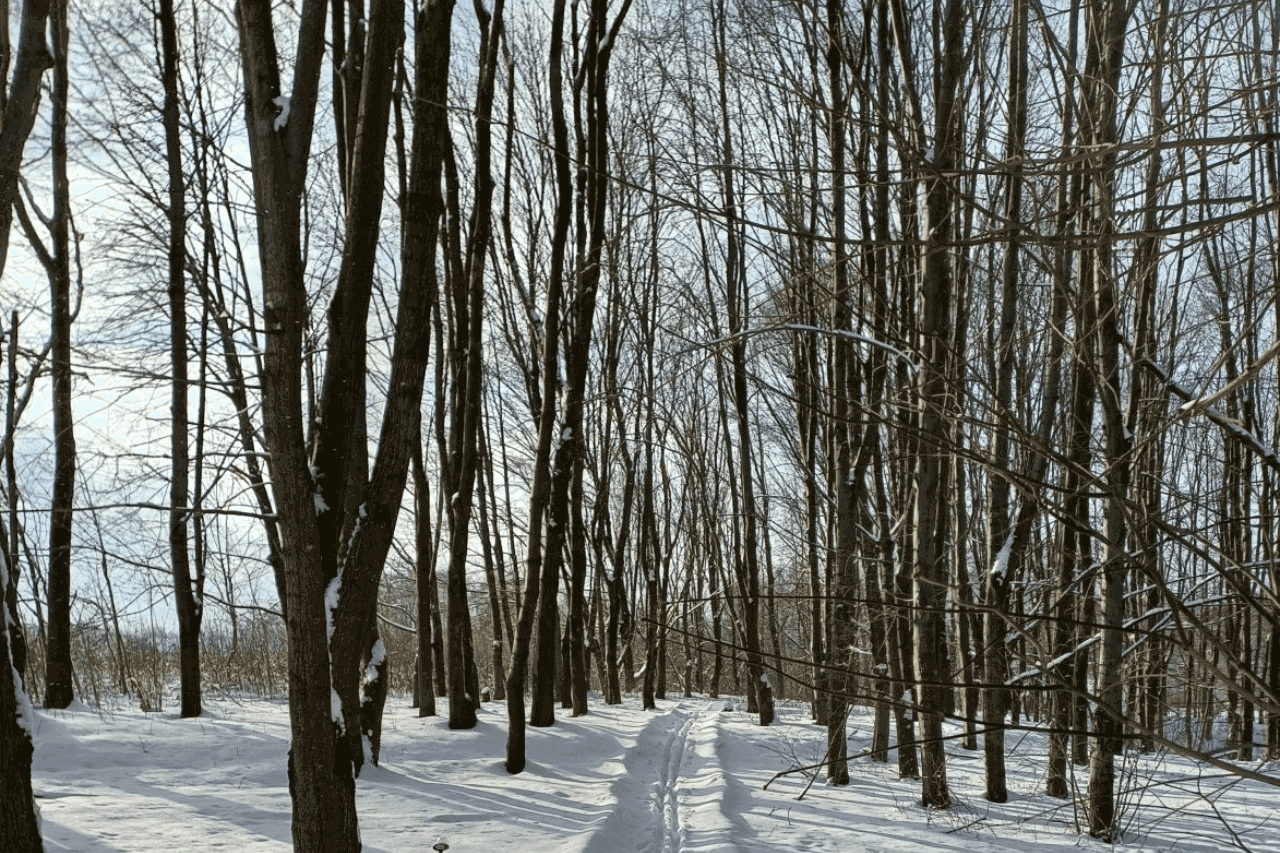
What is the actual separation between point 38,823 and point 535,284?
11735 mm

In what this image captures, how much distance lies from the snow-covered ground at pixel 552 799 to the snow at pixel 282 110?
153 inches

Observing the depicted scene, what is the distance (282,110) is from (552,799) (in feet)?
18.5

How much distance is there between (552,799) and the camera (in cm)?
761

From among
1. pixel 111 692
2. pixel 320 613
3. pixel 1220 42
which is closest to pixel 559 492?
pixel 320 613

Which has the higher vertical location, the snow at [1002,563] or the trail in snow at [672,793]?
the snow at [1002,563]

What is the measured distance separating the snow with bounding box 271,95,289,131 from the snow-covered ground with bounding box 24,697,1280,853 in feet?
12.8

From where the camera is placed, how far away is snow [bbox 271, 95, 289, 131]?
13.8ft

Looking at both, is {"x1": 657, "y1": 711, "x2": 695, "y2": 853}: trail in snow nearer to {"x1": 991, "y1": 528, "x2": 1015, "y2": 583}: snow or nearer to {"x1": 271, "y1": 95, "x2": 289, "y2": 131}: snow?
{"x1": 991, "y1": 528, "x2": 1015, "y2": 583}: snow

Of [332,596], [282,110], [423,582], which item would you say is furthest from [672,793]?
[282,110]

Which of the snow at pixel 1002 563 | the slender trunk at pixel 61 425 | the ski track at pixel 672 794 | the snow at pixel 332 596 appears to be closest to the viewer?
the snow at pixel 332 596

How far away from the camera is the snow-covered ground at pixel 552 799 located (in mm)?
5867

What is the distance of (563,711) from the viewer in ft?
52.0

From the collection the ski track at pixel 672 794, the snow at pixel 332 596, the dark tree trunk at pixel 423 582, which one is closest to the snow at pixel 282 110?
the snow at pixel 332 596

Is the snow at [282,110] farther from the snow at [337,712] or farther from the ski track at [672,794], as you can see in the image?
the ski track at [672,794]
